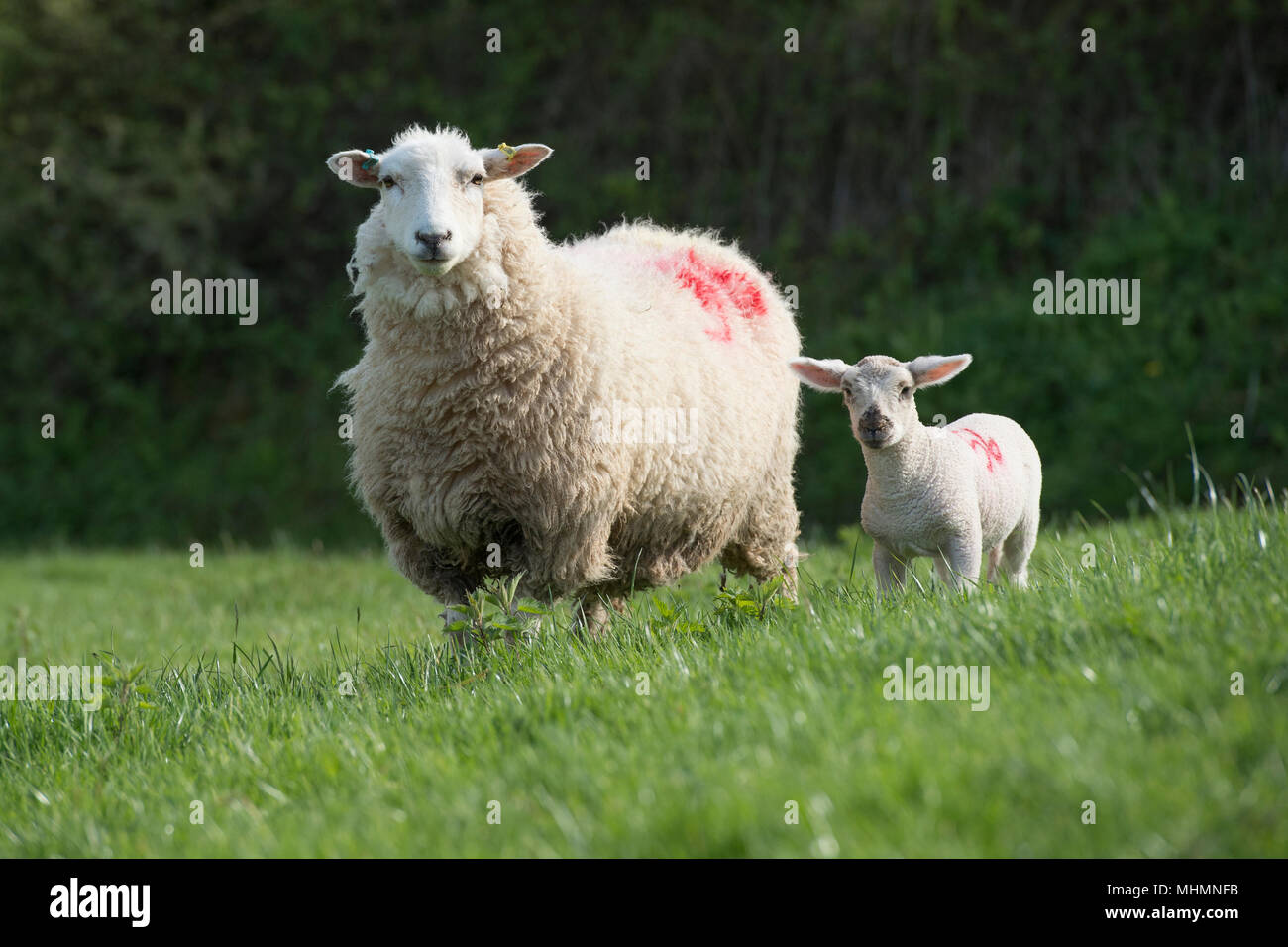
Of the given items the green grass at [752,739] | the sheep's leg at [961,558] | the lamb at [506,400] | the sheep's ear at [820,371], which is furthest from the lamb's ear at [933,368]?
the lamb at [506,400]

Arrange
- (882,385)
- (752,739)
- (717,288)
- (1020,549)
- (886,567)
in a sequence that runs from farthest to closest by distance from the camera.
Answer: (717,288), (1020,549), (886,567), (882,385), (752,739)

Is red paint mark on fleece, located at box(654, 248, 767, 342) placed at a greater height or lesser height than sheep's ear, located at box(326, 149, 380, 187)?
lesser

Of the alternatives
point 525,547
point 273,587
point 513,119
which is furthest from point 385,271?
point 513,119

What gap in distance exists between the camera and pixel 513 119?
1271cm

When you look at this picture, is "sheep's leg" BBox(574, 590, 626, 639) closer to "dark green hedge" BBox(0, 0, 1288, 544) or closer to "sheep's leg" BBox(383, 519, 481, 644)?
"sheep's leg" BBox(383, 519, 481, 644)

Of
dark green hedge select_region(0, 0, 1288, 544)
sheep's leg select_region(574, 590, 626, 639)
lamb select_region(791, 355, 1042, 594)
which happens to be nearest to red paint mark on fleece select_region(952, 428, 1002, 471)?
lamb select_region(791, 355, 1042, 594)

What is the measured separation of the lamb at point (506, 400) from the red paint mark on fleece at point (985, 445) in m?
0.94

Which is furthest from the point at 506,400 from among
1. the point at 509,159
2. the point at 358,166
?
the point at 358,166

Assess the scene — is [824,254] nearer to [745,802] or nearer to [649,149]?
[649,149]

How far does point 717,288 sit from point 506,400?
146cm

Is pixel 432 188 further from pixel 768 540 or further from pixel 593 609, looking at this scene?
pixel 768 540

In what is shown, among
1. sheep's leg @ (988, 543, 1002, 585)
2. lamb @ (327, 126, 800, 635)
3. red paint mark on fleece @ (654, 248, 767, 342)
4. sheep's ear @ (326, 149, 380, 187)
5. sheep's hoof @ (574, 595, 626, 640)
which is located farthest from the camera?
red paint mark on fleece @ (654, 248, 767, 342)

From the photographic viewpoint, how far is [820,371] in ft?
13.5

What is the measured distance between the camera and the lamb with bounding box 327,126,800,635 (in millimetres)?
4250
